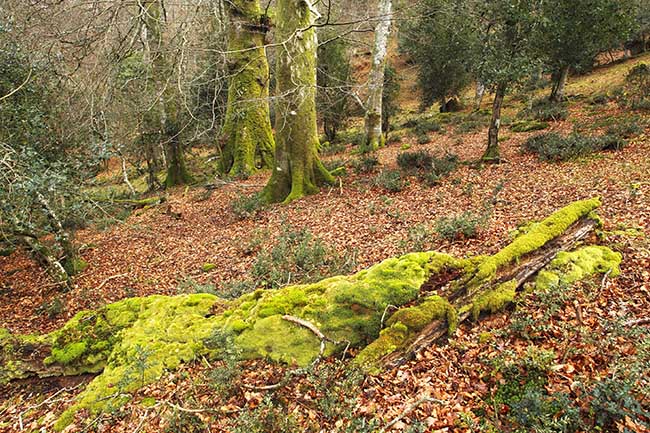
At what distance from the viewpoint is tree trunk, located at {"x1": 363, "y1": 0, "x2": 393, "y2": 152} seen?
511 inches

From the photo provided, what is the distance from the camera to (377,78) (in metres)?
13.3

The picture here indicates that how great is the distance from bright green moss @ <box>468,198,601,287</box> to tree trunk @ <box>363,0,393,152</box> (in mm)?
8869

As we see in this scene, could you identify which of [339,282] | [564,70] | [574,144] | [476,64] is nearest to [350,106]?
[564,70]

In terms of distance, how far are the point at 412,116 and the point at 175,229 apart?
2115 cm

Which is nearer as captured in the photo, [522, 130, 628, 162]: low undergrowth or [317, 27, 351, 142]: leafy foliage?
[522, 130, 628, 162]: low undergrowth

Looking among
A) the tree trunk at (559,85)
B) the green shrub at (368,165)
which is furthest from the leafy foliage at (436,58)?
the green shrub at (368,165)

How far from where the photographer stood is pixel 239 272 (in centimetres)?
700

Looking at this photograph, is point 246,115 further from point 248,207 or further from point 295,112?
point 248,207

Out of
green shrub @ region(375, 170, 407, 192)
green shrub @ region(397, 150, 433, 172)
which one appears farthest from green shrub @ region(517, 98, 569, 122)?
green shrub @ region(375, 170, 407, 192)

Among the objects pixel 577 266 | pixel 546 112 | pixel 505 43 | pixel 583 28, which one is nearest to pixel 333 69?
pixel 546 112

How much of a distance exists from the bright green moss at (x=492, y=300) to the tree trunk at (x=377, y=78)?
996 cm

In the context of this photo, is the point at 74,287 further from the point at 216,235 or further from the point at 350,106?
the point at 350,106

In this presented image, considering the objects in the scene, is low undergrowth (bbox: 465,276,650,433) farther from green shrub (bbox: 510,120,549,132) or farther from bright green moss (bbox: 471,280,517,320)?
green shrub (bbox: 510,120,549,132)

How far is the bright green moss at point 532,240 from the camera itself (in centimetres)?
371
